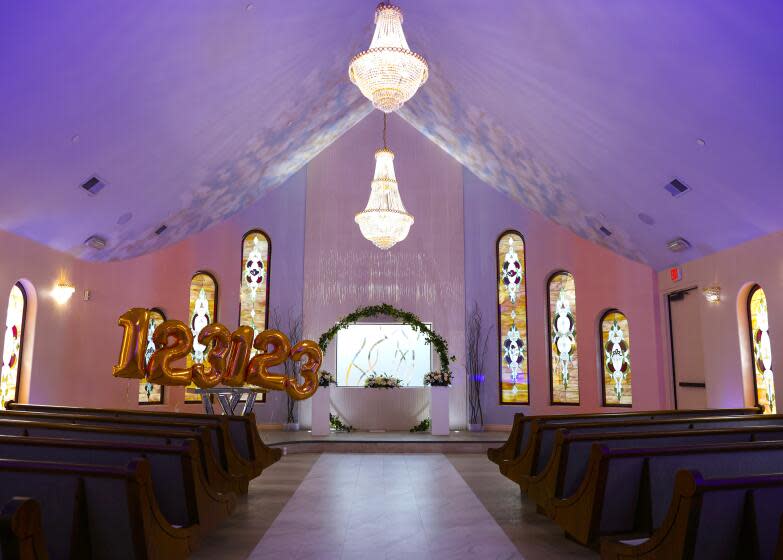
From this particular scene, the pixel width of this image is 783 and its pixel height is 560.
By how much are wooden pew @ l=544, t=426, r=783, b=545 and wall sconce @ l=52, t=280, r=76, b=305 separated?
6.71m

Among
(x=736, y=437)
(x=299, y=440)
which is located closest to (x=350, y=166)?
(x=299, y=440)

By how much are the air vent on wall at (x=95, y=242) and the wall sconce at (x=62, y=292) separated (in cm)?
60

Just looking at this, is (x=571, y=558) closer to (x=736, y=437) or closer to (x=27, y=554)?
(x=736, y=437)

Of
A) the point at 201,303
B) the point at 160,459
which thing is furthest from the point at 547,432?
the point at 201,303

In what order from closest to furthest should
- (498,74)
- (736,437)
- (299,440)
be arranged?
(736,437) → (498,74) → (299,440)

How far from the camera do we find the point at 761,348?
773 centimetres

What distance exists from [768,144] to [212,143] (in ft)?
20.4

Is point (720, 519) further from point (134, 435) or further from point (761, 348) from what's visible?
point (761, 348)

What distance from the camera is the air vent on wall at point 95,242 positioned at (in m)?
8.34

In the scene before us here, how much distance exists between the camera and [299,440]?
941cm

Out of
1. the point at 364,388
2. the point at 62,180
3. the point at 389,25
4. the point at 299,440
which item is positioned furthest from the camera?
the point at 364,388

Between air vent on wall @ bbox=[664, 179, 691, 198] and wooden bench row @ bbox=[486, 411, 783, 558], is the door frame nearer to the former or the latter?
air vent on wall @ bbox=[664, 179, 691, 198]

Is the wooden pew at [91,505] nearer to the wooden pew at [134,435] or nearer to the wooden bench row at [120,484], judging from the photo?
the wooden bench row at [120,484]

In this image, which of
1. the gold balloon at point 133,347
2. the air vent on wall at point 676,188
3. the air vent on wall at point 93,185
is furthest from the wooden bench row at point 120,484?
the air vent on wall at point 676,188
